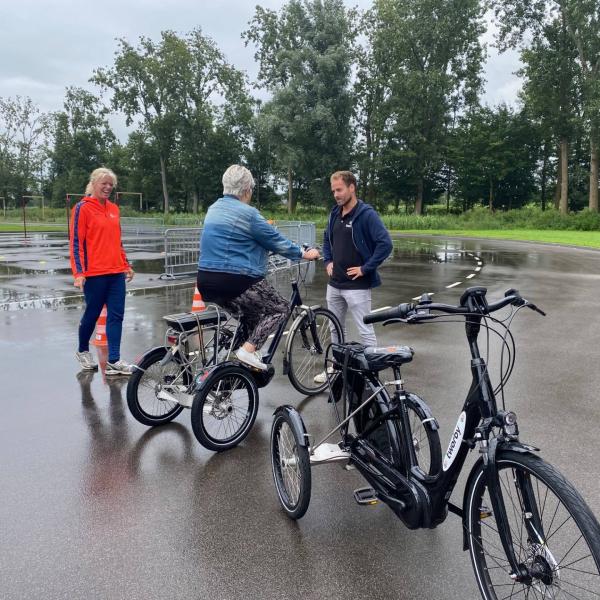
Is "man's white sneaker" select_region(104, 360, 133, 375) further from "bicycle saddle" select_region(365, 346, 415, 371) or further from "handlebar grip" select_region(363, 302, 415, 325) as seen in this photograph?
"handlebar grip" select_region(363, 302, 415, 325)

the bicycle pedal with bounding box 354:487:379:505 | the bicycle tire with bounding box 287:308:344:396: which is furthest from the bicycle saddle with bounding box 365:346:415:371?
the bicycle tire with bounding box 287:308:344:396

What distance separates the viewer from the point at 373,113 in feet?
185

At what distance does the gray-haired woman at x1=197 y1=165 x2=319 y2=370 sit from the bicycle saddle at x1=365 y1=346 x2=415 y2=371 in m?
1.53

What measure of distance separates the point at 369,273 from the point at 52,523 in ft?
11.3

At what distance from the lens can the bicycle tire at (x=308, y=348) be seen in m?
5.40

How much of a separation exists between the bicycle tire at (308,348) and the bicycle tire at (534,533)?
9.49 feet

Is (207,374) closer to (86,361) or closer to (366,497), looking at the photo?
(366,497)

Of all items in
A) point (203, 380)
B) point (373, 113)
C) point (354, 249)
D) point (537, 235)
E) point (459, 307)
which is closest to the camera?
point (459, 307)

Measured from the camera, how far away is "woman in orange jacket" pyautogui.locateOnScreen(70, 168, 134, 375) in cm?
601

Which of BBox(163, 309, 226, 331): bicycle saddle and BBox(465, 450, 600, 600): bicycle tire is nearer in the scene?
BBox(465, 450, 600, 600): bicycle tire

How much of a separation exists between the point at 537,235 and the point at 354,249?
32.7 metres

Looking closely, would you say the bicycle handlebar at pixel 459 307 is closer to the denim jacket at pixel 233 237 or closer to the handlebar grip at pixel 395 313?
the handlebar grip at pixel 395 313

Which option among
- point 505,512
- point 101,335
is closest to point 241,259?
point 505,512

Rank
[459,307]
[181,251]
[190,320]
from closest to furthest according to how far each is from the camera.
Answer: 1. [459,307]
2. [190,320]
3. [181,251]
